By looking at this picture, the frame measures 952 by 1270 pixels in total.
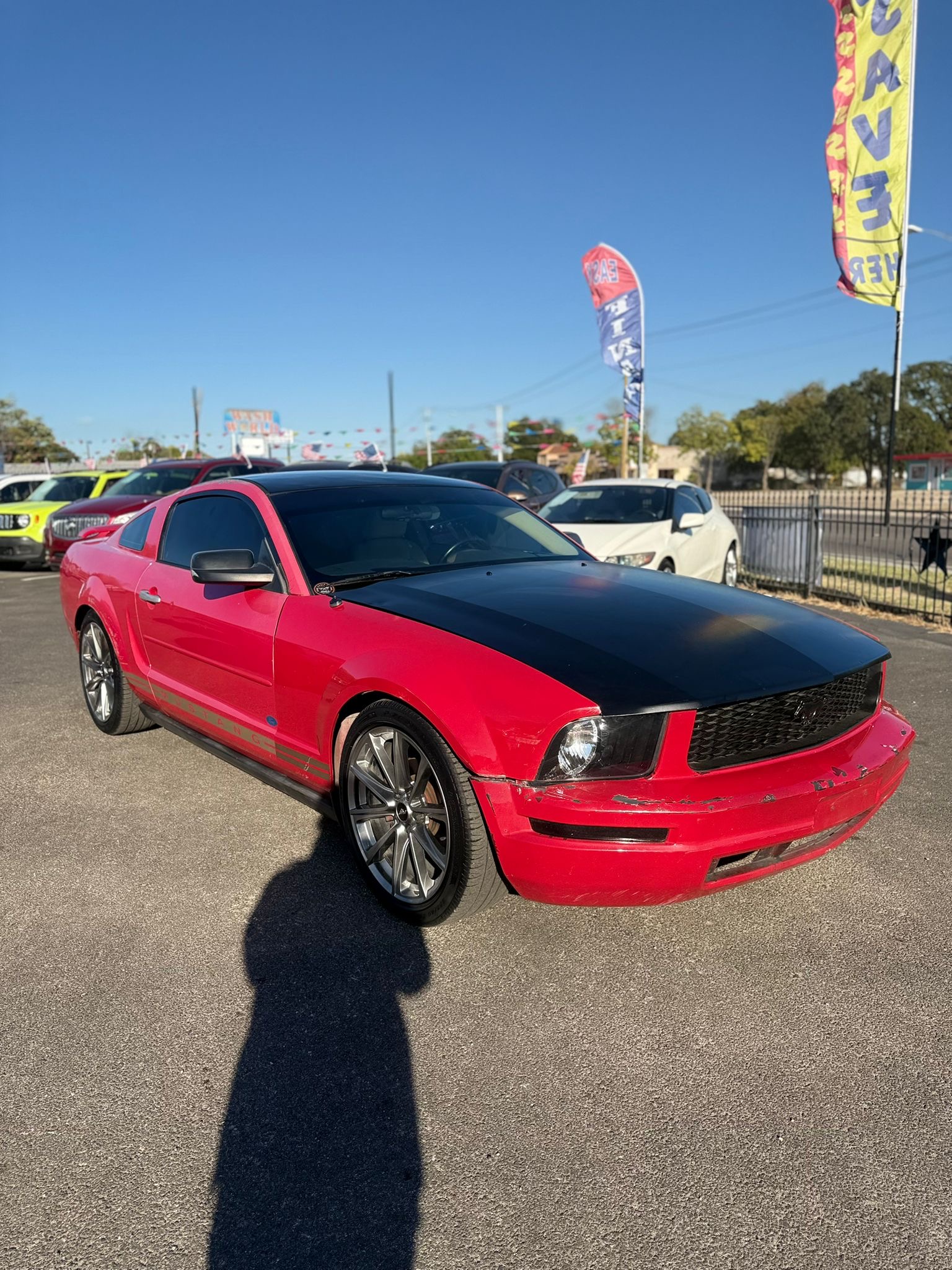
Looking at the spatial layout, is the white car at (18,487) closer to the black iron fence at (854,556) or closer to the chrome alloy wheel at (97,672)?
the black iron fence at (854,556)

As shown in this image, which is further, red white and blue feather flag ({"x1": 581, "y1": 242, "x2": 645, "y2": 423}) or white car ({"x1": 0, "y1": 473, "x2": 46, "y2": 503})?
red white and blue feather flag ({"x1": 581, "y1": 242, "x2": 645, "y2": 423})

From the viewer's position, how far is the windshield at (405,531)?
3.99 metres

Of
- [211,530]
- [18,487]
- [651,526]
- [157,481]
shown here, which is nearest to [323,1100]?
[211,530]

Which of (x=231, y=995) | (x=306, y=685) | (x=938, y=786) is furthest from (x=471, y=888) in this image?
(x=938, y=786)

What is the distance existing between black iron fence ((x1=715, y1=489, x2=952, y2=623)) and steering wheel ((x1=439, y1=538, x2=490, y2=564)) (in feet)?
25.1

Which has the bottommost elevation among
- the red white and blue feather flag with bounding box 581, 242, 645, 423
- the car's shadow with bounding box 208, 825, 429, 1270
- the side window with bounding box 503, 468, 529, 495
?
the car's shadow with bounding box 208, 825, 429, 1270

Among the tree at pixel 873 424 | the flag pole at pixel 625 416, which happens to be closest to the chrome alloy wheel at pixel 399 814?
the flag pole at pixel 625 416

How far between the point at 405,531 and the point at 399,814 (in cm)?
148

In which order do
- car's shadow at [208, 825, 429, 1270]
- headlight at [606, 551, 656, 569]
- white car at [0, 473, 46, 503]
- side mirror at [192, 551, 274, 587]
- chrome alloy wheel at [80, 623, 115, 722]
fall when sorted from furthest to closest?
1. white car at [0, 473, 46, 503]
2. headlight at [606, 551, 656, 569]
3. chrome alloy wheel at [80, 623, 115, 722]
4. side mirror at [192, 551, 274, 587]
5. car's shadow at [208, 825, 429, 1270]

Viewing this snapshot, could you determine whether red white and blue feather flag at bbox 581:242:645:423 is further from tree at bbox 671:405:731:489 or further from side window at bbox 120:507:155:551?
tree at bbox 671:405:731:489

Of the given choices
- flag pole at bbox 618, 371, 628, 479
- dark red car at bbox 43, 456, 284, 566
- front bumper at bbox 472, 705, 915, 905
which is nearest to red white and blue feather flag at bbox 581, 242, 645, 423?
flag pole at bbox 618, 371, 628, 479

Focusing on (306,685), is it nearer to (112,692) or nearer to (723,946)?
(723,946)

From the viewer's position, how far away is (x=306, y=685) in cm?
356

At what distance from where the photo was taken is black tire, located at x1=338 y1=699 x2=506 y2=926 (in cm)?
292
